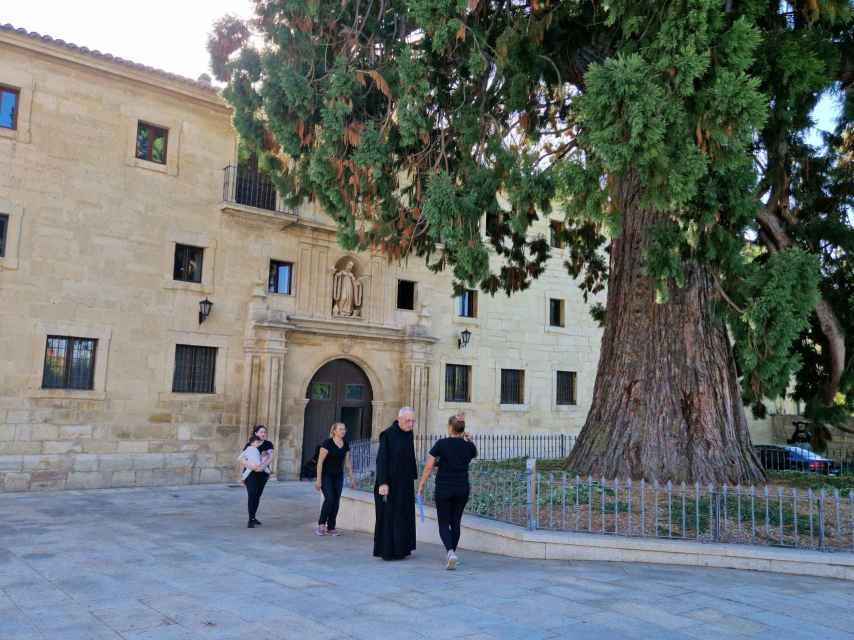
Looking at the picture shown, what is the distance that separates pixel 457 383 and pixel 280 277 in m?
6.18

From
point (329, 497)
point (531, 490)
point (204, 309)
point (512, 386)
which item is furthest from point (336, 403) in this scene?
point (531, 490)

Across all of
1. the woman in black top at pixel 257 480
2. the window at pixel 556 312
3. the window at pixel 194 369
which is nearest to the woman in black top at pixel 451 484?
the woman in black top at pixel 257 480

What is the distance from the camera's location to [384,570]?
23.4 feet

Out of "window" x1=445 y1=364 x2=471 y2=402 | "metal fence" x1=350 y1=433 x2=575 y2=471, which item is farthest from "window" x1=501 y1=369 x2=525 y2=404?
"window" x1=445 y1=364 x2=471 y2=402

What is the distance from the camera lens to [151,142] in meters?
16.5

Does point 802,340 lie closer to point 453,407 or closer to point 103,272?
point 453,407

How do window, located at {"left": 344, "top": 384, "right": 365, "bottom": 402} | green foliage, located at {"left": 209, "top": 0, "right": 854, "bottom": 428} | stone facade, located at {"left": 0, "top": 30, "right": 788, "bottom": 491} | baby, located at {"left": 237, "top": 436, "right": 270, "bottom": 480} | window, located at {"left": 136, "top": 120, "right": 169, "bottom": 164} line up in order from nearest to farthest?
green foliage, located at {"left": 209, "top": 0, "right": 854, "bottom": 428}
baby, located at {"left": 237, "top": 436, "right": 270, "bottom": 480}
stone facade, located at {"left": 0, "top": 30, "right": 788, "bottom": 491}
window, located at {"left": 136, "top": 120, "right": 169, "bottom": 164}
window, located at {"left": 344, "top": 384, "right": 365, "bottom": 402}

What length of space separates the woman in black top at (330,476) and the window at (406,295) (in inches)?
420

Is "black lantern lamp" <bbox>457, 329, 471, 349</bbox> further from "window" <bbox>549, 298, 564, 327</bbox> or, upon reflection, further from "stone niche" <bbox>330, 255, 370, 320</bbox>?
"window" <bbox>549, 298, 564, 327</bbox>

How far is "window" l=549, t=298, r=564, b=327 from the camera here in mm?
23573

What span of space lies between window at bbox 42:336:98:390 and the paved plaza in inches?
235

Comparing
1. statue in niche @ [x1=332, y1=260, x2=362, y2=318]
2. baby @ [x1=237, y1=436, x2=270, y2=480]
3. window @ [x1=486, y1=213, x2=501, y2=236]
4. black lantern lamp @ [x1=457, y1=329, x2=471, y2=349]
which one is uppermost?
window @ [x1=486, y1=213, x2=501, y2=236]

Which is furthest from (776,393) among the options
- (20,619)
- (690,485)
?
(20,619)

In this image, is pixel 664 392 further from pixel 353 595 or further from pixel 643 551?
pixel 353 595
